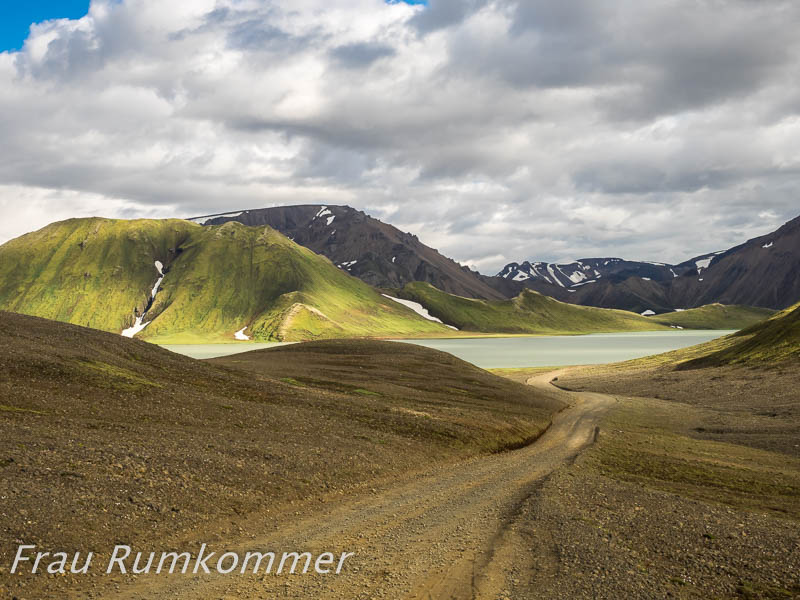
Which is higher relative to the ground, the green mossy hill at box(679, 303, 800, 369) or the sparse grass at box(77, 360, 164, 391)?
the sparse grass at box(77, 360, 164, 391)

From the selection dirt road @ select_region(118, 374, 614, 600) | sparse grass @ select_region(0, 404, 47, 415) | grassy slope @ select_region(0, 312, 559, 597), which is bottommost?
dirt road @ select_region(118, 374, 614, 600)

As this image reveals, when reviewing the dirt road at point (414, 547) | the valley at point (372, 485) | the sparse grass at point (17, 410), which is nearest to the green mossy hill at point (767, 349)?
the valley at point (372, 485)

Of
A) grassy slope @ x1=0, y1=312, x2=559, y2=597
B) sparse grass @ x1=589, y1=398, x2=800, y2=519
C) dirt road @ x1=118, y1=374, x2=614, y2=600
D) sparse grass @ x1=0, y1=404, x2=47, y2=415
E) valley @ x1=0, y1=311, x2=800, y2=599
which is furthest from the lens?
sparse grass @ x1=0, y1=404, x2=47, y2=415

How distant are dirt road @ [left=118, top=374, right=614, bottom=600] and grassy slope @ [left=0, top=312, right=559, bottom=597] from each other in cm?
247

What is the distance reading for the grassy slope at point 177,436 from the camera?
65.1ft

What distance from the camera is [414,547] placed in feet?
62.1

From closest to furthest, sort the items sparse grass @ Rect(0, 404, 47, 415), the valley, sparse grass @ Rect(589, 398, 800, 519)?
the valley < sparse grass @ Rect(589, 398, 800, 519) < sparse grass @ Rect(0, 404, 47, 415)

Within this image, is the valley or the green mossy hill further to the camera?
the green mossy hill

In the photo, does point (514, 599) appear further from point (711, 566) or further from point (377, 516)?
point (377, 516)

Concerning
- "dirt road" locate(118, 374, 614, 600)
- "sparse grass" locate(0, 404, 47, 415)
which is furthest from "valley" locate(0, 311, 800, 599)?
"sparse grass" locate(0, 404, 47, 415)

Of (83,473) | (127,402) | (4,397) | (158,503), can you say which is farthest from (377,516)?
(4,397)

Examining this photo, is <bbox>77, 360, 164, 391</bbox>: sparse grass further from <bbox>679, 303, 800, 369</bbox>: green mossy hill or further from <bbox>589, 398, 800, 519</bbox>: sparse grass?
<bbox>679, 303, 800, 369</bbox>: green mossy hill

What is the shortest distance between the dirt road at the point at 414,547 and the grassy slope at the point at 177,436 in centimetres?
247

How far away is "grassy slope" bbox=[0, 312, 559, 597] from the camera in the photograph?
65.1ft
